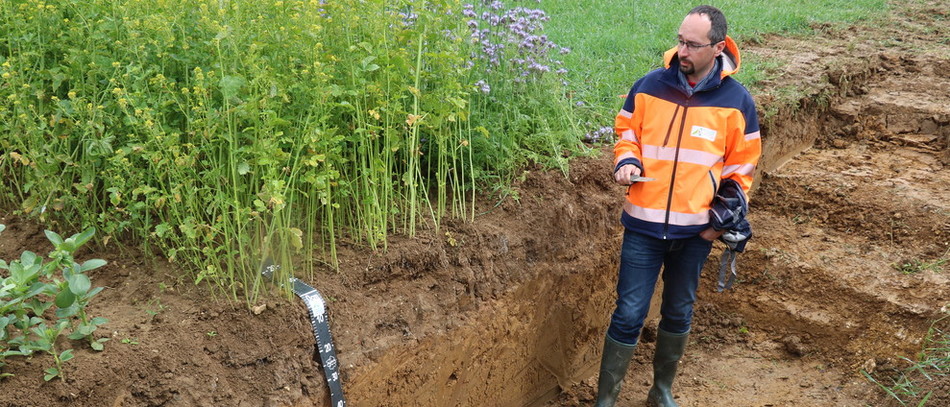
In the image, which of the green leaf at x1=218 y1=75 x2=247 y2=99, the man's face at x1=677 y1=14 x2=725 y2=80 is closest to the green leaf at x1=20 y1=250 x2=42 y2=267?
the green leaf at x1=218 y1=75 x2=247 y2=99

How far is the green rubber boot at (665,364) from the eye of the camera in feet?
14.2

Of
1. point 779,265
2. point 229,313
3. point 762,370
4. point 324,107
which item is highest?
point 324,107

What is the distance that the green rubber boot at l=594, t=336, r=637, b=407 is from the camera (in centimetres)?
425

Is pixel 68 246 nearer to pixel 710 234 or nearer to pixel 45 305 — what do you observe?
pixel 45 305

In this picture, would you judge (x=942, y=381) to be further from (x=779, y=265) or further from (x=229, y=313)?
(x=229, y=313)

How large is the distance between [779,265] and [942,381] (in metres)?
1.49

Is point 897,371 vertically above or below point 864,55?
below

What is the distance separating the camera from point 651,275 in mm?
4043

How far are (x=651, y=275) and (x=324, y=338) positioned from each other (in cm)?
155

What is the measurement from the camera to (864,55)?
26.4ft

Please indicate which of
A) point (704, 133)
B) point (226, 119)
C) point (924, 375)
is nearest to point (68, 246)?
point (226, 119)

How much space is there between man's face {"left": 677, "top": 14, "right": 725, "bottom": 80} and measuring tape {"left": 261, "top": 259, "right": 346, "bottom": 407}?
6.20ft

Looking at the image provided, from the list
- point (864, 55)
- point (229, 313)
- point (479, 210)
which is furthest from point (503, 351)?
point (864, 55)

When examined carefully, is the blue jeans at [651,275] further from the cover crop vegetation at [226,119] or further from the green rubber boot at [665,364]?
the cover crop vegetation at [226,119]
